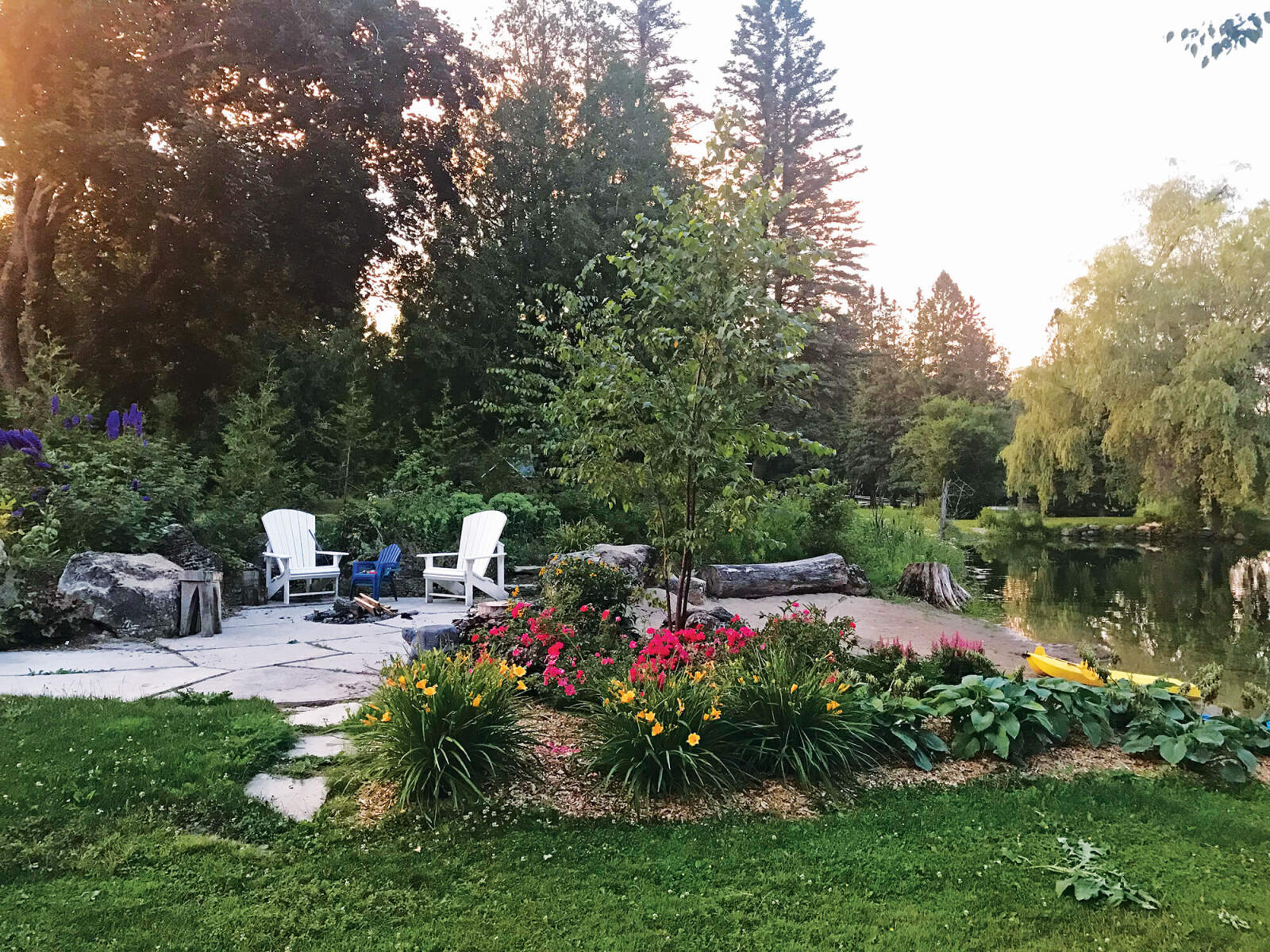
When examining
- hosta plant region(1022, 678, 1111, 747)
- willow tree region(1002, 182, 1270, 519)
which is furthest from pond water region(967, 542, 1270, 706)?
hosta plant region(1022, 678, 1111, 747)

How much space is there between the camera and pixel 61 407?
6.95 m

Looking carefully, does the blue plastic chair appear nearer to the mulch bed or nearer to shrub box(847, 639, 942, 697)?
the mulch bed

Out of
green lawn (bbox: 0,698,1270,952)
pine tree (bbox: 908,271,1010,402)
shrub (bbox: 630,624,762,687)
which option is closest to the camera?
green lawn (bbox: 0,698,1270,952)

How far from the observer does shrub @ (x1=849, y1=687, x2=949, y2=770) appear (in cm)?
296

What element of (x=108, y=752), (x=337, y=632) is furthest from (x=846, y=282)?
(x=108, y=752)

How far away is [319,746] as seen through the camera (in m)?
2.89

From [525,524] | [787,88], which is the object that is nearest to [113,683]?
[525,524]

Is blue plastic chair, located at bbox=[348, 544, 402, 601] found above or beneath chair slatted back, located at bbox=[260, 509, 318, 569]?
beneath

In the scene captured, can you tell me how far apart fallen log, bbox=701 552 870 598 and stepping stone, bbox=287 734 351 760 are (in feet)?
16.8

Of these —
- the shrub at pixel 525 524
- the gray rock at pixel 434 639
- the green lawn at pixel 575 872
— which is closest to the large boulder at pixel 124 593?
the gray rock at pixel 434 639

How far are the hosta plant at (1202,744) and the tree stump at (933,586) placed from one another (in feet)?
16.1

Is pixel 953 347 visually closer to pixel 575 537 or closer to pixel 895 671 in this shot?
pixel 575 537

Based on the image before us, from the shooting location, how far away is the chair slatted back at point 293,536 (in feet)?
20.9

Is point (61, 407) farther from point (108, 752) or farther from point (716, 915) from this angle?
point (716, 915)
